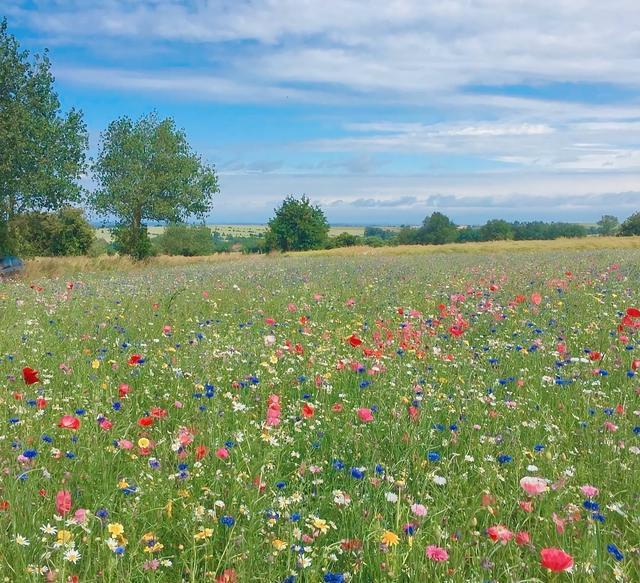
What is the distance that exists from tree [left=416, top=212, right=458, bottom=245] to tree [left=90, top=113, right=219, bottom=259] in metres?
66.4

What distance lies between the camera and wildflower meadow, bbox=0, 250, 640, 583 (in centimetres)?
248

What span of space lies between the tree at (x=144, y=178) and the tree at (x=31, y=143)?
41.2 feet

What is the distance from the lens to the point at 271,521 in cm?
253

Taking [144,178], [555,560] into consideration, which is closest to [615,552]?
[555,560]

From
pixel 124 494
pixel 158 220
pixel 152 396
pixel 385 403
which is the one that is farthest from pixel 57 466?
pixel 158 220

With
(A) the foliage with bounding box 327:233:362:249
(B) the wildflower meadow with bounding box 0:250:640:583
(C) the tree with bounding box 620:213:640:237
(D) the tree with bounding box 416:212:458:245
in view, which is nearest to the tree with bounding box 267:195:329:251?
(A) the foliage with bounding box 327:233:362:249

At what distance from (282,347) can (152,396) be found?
152 centimetres

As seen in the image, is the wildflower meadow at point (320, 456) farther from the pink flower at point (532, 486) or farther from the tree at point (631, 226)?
the tree at point (631, 226)

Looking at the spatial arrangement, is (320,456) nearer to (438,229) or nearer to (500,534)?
(500,534)

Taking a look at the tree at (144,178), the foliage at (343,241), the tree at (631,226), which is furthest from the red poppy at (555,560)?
the foliage at (343,241)

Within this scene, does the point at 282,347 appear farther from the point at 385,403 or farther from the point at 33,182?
A: the point at 33,182

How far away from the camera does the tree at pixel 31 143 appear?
26547 millimetres

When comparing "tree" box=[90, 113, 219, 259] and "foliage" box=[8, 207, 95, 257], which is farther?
"foliage" box=[8, 207, 95, 257]

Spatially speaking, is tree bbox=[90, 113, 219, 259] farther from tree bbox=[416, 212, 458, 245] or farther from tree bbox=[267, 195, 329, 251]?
tree bbox=[416, 212, 458, 245]
